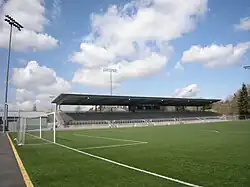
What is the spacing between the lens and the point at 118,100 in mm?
69875

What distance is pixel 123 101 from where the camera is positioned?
72375mm

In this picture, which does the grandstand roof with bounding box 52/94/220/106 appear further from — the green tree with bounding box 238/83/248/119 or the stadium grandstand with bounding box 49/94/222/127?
the green tree with bounding box 238/83/248/119

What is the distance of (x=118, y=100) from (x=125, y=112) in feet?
23.6

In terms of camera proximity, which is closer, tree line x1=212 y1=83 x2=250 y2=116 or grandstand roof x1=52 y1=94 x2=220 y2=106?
grandstand roof x1=52 y1=94 x2=220 y2=106

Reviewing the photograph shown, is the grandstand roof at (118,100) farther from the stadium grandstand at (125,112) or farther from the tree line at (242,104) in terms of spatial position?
the tree line at (242,104)

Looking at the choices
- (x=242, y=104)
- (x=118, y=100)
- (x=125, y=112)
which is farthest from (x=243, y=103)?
(x=118, y=100)

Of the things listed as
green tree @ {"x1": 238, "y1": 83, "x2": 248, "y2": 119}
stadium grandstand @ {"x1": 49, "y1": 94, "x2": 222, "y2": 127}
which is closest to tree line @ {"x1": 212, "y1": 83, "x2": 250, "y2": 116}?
green tree @ {"x1": 238, "y1": 83, "x2": 248, "y2": 119}

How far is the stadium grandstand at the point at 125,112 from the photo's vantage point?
6288 centimetres

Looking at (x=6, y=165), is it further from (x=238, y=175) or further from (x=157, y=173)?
(x=238, y=175)

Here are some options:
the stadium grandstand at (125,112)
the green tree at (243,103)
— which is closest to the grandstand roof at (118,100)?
the stadium grandstand at (125,112)

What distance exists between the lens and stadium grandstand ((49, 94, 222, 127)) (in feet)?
206

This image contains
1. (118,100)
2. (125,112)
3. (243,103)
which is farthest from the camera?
(243,103)

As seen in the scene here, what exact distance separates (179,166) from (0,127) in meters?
49.8

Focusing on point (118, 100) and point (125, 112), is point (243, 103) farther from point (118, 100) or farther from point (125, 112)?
point (118, 100)
